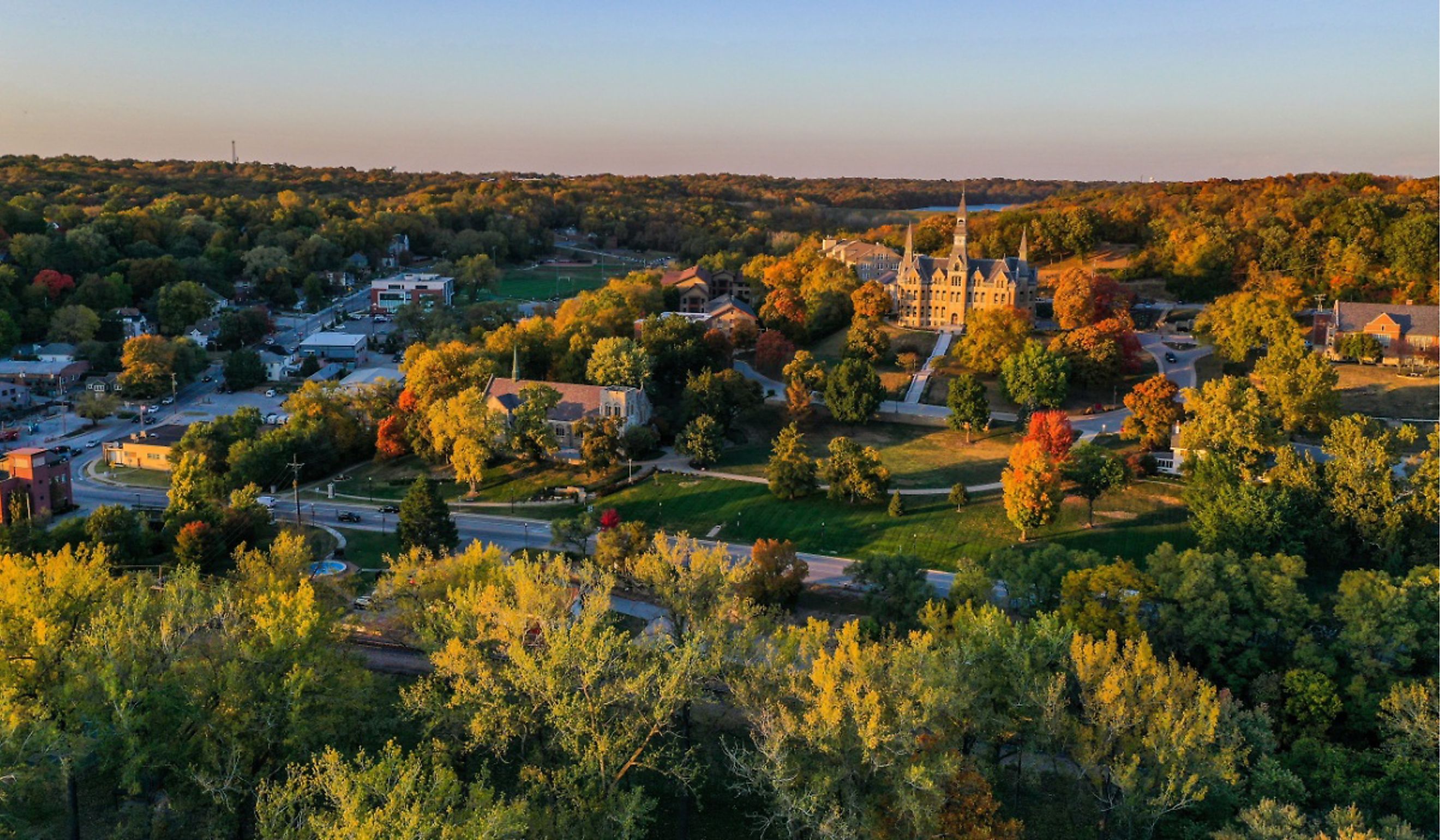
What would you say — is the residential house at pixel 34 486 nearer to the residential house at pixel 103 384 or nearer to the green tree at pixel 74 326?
the residential house at pixel 103 384

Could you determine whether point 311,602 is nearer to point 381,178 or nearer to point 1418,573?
point 1418,573

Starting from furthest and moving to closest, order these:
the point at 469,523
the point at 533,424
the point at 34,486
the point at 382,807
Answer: the point at 533,424 < the point at 34,486 < the point at 469,523 < the point at 382,807

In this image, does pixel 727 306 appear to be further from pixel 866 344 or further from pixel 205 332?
pixel 205 332

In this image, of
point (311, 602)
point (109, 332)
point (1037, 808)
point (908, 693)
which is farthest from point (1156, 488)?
point (109, 332)

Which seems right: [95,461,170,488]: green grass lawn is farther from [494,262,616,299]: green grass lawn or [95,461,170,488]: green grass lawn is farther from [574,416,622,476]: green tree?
[494,262,616,299]: green grass lawn

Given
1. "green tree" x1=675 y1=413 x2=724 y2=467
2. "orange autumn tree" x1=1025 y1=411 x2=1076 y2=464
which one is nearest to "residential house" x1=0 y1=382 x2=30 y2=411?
"green tree" x1=675 y1=413 x2=724 y2=467

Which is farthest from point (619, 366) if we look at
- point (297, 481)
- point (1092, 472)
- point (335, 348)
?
point (335, 348)

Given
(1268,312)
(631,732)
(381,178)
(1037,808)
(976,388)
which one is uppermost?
(381,178)
